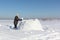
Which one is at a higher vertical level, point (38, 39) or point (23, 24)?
point (23, 24)

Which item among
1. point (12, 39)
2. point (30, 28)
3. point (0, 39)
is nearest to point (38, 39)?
point (12, 39)

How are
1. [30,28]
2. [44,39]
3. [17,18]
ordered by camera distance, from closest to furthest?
[44,39]
[30,28]
[17,18]

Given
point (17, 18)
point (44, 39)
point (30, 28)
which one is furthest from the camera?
point (17, 18)

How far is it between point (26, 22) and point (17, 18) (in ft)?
4.13

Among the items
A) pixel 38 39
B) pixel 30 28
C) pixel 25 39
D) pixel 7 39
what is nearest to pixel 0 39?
pixel 7 39

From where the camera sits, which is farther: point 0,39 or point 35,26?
point 35,26

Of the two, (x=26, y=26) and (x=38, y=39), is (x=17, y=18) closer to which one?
(x=26, y=26)

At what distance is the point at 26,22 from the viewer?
1812cm

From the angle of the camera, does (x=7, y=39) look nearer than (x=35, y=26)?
Yes

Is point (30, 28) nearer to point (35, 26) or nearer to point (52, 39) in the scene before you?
point (35, 26)

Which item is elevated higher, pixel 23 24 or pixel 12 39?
pixel 23 24

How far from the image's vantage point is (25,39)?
30.1ft

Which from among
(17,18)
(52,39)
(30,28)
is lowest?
(52,39)

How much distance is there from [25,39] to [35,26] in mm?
8596
